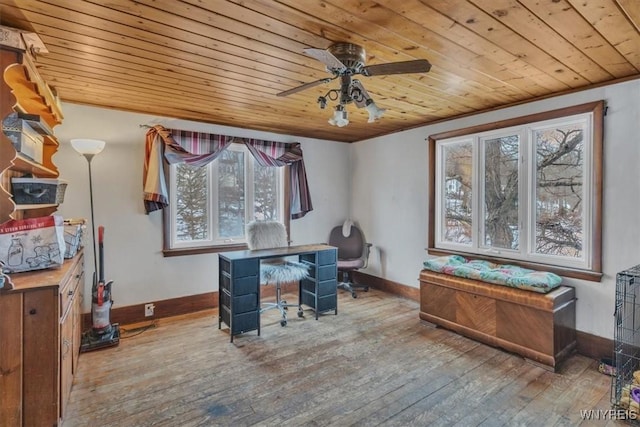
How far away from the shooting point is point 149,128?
361 cm

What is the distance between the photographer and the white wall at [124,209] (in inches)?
128

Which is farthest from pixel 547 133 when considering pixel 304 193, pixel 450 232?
pixel 304 193

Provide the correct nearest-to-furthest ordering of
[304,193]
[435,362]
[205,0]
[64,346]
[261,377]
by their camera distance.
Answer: [205,0] < [64,346] < [261,377] < [435,362] < [304,193]

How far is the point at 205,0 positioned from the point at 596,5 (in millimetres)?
1966

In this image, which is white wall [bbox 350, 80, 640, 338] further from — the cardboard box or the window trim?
the cardboard box

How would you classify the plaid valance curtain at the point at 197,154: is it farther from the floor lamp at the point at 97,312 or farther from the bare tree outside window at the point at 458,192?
the bare tree outside window at the point at 458,192

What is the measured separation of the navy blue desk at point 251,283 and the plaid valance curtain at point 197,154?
1039mm

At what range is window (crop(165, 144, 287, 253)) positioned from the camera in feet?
12.7

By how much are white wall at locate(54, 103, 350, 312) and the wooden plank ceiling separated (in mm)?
320

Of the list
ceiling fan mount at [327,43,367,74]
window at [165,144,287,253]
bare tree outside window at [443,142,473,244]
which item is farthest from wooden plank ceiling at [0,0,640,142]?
window at [165,144,287,253]

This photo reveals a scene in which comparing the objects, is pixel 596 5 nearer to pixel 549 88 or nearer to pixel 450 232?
pixel 549 88

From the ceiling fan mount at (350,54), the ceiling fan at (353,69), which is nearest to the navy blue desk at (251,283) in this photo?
the ceiling fan at (353,69)

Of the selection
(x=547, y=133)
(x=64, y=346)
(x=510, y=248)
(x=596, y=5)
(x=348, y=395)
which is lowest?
(x=348, y=395)

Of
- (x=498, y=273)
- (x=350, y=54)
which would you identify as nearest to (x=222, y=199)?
(x=350, y=54)
